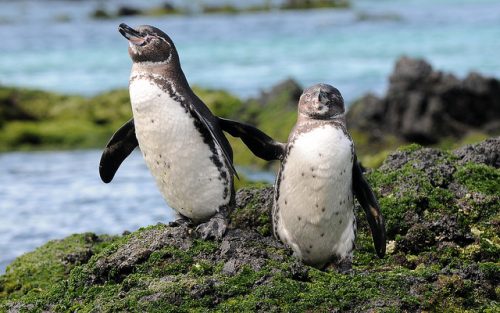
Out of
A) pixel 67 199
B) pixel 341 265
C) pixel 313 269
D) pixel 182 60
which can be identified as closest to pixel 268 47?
pixel 182 60

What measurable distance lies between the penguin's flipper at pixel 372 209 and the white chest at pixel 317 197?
0.15 meters

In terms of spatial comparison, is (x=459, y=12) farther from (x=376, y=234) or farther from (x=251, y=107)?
(x=376, y=234)

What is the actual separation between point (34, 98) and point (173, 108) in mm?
18540

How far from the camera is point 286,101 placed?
21.2 meters

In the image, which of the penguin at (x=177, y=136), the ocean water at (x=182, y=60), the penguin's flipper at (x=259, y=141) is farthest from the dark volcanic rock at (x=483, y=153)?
the ocean water at (x=182, y=60)

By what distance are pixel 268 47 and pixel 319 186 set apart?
143 ft

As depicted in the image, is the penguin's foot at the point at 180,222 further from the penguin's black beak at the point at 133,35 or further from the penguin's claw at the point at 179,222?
the penguin's black beak at the point at 133,35

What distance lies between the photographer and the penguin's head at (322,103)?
21.1 ft

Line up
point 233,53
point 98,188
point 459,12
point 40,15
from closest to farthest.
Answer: point 98,188
point 233,53
point 459,12
point 40,15

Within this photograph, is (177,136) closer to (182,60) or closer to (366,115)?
(366,115)

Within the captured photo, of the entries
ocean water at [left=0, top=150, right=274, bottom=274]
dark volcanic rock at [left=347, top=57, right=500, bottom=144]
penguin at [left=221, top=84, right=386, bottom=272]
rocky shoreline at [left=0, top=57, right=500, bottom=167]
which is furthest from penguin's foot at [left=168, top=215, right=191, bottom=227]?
dark volcanic rock at [left=347, top=57, right=500, bottom=144]

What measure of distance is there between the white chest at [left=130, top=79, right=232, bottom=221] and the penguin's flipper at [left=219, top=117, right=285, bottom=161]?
0.22 metres

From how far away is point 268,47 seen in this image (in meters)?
49.6

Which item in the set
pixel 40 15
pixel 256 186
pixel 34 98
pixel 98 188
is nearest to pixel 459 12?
pixel 40 15
